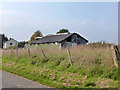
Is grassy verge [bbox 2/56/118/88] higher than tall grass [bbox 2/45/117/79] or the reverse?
the reverse

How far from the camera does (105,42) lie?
16.5m

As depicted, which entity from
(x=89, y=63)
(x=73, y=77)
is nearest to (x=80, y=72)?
(x=89, y=63)

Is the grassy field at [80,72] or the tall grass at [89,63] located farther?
the tall grass at [89,63]

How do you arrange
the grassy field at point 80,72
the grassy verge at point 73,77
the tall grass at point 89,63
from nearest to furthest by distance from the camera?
the grassy verge at point 73,77 → the grassy field at point 80,72 → the tall grass at point 89,63

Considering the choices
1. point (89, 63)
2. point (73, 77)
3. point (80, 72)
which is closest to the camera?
point (73, 77)

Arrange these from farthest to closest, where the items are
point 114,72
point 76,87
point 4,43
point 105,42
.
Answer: point 4,43, point 105,42, point 114,72, point 76,87

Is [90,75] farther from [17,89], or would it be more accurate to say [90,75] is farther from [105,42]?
[105,42]

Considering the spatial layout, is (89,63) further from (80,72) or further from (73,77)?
(73,77)

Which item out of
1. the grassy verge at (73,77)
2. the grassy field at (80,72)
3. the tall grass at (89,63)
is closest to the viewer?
the grassy verge at (73,77)

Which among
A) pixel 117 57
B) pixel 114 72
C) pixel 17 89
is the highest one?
pixel 117 57

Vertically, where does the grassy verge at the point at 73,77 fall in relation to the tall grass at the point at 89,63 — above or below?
below

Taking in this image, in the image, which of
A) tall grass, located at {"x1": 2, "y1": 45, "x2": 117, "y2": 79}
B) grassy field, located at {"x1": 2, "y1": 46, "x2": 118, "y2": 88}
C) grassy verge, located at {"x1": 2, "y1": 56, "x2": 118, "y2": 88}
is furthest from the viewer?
tall grass, located at {"x1": 2, "y1": 45, "x2": 117, "y2": 79}

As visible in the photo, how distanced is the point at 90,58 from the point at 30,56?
9.13 metres

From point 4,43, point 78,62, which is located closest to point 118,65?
point 78,62
